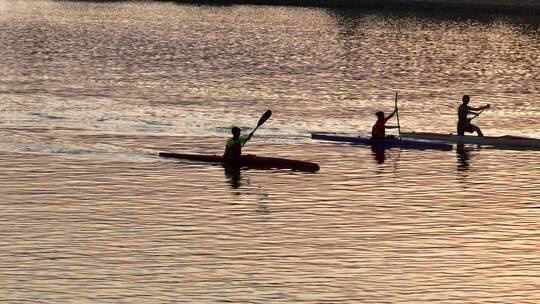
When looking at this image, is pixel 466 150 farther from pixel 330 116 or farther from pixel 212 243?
pixel 212 243

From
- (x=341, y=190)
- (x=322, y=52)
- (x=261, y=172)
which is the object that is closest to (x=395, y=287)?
(x=341, y=190)

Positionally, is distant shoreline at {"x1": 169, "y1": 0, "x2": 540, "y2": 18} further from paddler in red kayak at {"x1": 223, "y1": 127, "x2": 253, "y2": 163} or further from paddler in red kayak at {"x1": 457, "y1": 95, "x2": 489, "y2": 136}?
paddler in red kayak at {"x1": 223, "y1": 127, "x2": 253, "y2": 163}

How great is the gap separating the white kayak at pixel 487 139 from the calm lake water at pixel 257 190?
1.00 m

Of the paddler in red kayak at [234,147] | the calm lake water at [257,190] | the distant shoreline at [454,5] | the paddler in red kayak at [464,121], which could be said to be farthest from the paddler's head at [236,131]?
the distant shoreline at [454,5]

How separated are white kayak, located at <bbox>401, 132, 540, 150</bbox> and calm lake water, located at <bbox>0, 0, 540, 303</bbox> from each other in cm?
100

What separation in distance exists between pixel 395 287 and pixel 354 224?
7040 millimetres

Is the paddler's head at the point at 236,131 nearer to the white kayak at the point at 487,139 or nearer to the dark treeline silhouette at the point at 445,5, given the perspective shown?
the white kayak at the point at 487,139

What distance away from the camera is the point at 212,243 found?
123 feet

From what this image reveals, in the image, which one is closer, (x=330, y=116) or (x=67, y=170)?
(x=67, y=170)

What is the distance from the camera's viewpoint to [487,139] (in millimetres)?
55375

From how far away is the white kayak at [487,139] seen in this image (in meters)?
54.4

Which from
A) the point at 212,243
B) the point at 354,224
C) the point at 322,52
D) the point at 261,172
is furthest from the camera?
the point at 322,52

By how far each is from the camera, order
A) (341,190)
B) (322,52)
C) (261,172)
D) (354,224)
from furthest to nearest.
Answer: (322,52)
(261,172)
(341,190)
(354,224)

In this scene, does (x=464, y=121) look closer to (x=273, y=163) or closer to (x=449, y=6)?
(x=273, y=163)
